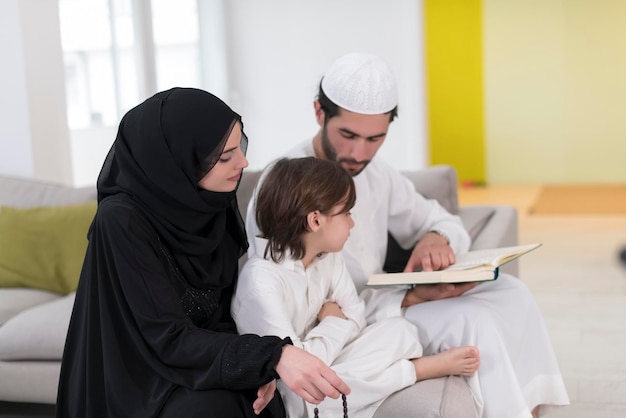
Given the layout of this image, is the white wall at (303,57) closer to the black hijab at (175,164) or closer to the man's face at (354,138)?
the man's face at (354,138)

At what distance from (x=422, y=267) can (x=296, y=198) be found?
555 mm

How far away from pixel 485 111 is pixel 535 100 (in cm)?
56

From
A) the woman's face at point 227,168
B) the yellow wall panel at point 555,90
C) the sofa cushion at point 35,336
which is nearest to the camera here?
the woman's face at point 227,168

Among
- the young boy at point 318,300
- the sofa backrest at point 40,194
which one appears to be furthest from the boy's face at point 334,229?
the sofa backrest at point 40,194

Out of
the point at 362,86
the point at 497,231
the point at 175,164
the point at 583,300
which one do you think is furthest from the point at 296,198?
the point at 583,300

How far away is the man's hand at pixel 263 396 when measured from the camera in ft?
5.68

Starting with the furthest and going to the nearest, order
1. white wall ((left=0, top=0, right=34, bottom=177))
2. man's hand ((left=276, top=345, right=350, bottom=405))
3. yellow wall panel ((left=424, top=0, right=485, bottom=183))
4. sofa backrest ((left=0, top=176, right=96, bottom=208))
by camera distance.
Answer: yellow wall panel ((left=424, top=0, right=485, bottom=183))
white wall ((left=0, top=0, right=34, bottom=177))
sofa backrest ((left=0, top=176, right=96, bottom=208))
man's hand ((left=276, top=345, right=350, bottom=405))

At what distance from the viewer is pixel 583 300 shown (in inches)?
174

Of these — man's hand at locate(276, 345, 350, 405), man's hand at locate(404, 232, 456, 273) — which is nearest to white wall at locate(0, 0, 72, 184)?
man's hand at locate(404, 232, 456, 273)

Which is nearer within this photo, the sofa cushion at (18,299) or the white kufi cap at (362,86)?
the white kufi cap at (362,86)

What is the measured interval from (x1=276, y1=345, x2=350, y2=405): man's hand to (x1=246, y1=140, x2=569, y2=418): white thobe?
67 centimetres

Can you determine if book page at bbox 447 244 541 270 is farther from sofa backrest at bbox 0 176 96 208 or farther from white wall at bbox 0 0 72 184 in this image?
white wall at bbox 0 0 72 184

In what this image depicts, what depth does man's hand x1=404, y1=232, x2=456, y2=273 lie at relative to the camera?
244 centimetres

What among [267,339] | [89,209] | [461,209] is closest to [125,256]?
[267,339]
